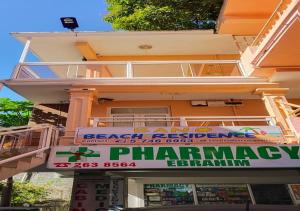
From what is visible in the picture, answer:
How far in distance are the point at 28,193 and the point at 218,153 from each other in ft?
39.2

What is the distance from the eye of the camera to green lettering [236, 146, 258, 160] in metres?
6.91

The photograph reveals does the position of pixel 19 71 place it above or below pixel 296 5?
above

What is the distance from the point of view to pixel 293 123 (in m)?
8.27

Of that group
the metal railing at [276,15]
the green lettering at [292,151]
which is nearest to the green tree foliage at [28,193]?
the green lettering at [292,151]

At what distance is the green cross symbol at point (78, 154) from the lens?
22.9 ft

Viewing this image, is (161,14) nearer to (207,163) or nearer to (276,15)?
(276,15)

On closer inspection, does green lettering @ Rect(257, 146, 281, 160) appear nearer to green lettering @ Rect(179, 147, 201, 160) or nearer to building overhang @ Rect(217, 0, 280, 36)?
green lettering @ Rect(179, 147, 201, 160)

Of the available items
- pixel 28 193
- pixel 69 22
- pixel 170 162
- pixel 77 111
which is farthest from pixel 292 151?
pixel 28 193

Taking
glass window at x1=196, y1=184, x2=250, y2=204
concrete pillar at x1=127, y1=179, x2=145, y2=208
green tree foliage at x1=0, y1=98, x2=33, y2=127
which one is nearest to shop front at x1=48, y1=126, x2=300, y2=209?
concrete pillar at x1=127, y1=179, x2=145, y2=208

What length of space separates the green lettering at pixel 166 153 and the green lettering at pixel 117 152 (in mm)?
904

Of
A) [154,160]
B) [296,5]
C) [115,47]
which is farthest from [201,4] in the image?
[154,160]

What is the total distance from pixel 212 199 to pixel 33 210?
6.70 metres

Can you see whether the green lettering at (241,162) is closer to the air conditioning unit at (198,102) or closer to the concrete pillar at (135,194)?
the concrete pillar at (135,194)

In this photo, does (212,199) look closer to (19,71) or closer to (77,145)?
(77,145)
